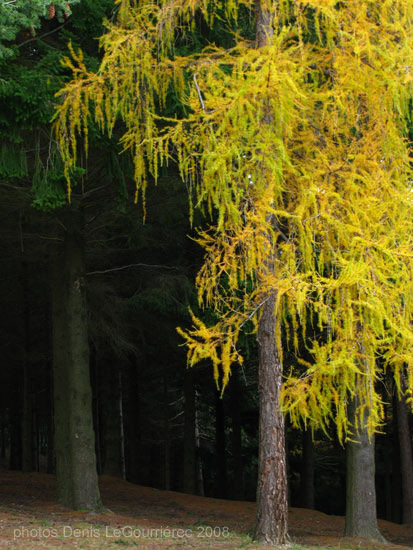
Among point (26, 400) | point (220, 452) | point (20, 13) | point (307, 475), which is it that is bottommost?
point (307, 475)

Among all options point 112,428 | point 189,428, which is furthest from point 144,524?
point 189,428

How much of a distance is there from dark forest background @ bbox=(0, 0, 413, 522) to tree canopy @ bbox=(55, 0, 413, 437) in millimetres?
748

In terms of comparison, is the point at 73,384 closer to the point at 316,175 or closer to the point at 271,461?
the point at 271,461

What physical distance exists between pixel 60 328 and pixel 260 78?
620cm

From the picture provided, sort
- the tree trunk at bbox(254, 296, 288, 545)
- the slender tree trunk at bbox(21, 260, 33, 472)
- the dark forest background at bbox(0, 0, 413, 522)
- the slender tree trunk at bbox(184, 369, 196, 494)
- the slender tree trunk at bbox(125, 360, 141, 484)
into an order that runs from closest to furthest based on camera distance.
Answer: the tree trunk at bbox(254, 296, 288, 545), the dark forest background at bbox(0, 0, 413, 522), the slender tree trunk at bbox(184, 369, 196, 494), the slender tree trunk at bbox(21, 260, 33, 472), the slender tree trunk at bbox(125, 360, 141, 484)

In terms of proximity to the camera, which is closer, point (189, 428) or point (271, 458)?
point (271, 458)

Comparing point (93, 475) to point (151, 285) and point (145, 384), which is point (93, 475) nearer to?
point (151, 285)

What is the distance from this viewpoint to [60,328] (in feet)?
35.1

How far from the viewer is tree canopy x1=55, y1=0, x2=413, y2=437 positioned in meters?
5.81

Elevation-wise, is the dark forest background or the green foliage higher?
the green foliage

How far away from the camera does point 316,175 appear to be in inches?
258

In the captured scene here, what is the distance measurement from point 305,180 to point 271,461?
317cm

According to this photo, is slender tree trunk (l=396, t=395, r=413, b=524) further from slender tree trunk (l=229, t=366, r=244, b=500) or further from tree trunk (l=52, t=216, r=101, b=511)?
tree trunk (l=52, t=216, r=101, b=511)

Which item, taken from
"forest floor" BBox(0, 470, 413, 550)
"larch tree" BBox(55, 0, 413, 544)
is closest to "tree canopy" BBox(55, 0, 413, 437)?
"larch tree" BBox(55, 0, 413, 544)
